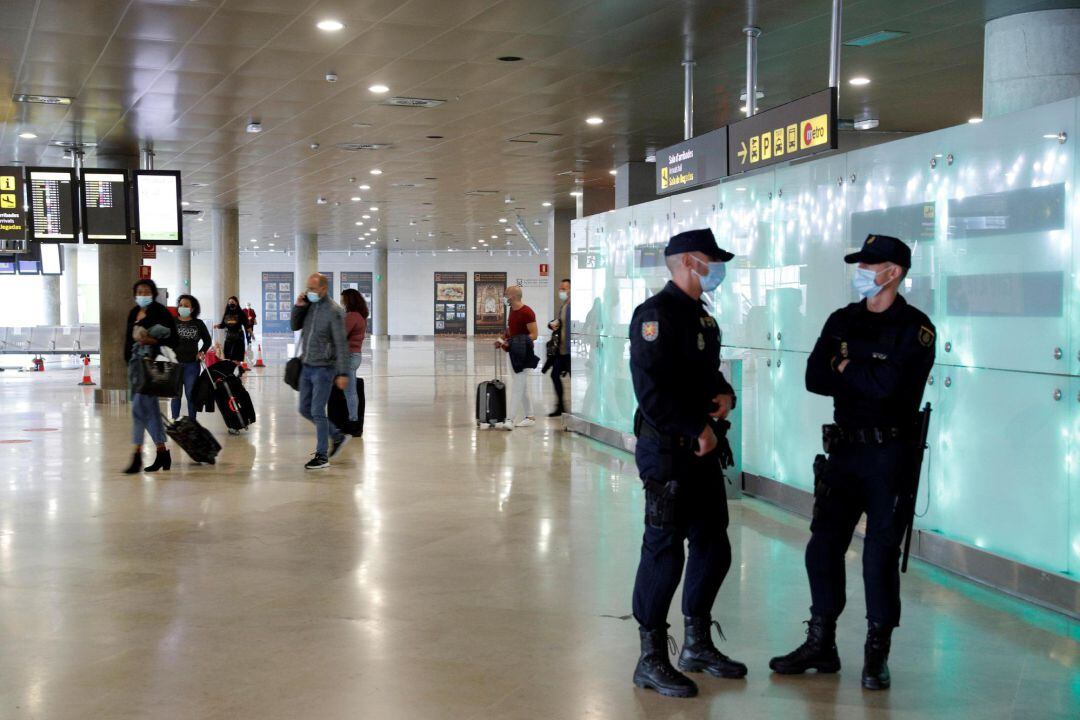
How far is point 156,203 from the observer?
14430mm

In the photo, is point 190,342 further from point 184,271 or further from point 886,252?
point 184,271

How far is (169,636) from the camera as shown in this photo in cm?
480

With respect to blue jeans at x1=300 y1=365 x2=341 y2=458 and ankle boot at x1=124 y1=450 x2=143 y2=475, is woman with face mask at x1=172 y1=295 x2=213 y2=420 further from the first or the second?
blue jeans at x1=300 y1=365 x2=341 y2=458

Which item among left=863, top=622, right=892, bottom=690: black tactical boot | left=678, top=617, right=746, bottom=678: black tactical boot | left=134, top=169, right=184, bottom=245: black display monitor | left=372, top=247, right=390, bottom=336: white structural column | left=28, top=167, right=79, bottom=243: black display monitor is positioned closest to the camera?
left=863, top=622, right=892, bottom=690: black tactical boot

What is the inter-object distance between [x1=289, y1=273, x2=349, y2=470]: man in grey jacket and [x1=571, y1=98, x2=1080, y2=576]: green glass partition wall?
11.9 ft

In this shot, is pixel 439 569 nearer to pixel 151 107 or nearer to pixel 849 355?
pixel 849 355

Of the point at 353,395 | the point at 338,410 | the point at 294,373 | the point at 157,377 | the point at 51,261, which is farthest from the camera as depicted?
the point at 51,261

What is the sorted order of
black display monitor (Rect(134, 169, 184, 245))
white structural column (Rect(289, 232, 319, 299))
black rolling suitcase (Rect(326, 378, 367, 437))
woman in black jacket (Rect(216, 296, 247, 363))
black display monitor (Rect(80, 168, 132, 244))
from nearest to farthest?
black rolling suitcase (Rect(326, 378, 367, 437))
black display monitor (Rect(80, 168, 132, 244))
black display monitor (Rect(134, 169, 184, 245))
woman in black jacket (Rect(216, 296, 247, 363))
white structural column (Rect(289, 232, 319, 299))

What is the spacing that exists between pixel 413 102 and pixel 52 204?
5.38m

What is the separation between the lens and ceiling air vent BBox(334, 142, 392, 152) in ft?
52.3

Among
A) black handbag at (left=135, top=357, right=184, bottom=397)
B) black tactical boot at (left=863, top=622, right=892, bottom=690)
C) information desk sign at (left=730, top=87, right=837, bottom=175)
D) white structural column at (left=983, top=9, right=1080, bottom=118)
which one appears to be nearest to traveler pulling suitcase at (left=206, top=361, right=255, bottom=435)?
black handbag at (left=135, top=357, right=184, bottom=397)

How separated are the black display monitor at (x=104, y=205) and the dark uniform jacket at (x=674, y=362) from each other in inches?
469

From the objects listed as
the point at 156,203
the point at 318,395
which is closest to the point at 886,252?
the point at 318,395

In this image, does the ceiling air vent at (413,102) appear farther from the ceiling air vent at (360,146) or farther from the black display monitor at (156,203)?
the black display monitor at (156,203)
